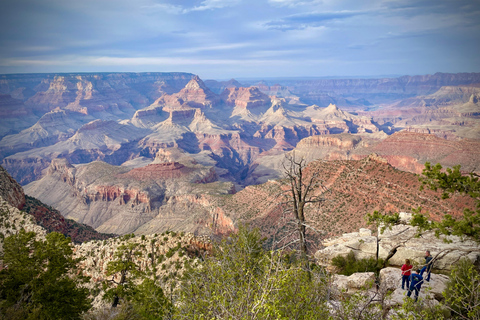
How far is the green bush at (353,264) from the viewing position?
814 inches

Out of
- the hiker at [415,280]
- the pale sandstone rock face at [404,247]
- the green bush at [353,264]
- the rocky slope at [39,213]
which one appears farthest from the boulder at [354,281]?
the rocky slope at [39,213]

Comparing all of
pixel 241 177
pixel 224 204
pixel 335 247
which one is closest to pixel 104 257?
pixel 335 247

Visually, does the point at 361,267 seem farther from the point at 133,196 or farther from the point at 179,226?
the point at 133,196

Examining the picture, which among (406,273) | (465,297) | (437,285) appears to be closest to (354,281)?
(406,273)

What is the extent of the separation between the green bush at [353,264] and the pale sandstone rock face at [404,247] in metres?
0.51

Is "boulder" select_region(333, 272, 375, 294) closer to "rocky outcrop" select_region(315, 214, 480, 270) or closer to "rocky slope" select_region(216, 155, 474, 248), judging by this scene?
"rocky outcrop" select_region(315, 214, 480, 270)

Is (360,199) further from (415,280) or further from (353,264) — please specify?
(415,280)

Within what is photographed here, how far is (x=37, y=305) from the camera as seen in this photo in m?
19.0

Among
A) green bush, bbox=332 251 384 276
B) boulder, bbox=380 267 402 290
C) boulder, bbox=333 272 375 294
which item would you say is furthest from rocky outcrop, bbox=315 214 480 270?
boulder, bbox=333 272 375 294

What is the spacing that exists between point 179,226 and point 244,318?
71038 millimetres

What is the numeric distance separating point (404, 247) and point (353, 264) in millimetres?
3801

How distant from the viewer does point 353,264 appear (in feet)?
72.4

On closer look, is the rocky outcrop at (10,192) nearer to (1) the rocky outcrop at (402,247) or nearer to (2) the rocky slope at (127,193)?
(2) the rocky slope at (127,193)

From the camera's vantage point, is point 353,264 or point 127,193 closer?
point 353,264
